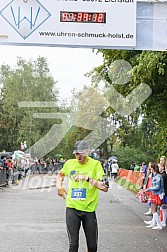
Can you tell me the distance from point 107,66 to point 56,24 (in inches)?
474

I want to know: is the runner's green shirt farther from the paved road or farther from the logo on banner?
the logo on banner

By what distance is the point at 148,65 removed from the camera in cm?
1388

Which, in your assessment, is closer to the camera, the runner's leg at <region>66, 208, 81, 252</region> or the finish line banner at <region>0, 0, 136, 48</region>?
the runner's leg at <region>66, 208, 81, 252</region>

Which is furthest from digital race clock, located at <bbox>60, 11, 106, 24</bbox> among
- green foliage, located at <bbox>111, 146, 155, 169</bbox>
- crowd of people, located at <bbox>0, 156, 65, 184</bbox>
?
green foliage, located at <bbox>111, 146, 155, 169</bbox>

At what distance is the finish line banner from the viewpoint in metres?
10.0

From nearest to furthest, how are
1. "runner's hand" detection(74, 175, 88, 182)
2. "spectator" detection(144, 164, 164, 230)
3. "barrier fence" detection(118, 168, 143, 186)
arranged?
"runner's hand" detection(74, 175, 88, 182)
"spectator" detection(144, 164, 164, 230)
"barrier fence" detection(118, 168, 143, 186)

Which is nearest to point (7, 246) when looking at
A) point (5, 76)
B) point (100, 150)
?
point (100, 150)

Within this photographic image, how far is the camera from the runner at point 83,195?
7.18m

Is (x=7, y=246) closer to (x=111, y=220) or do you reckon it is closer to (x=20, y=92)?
(x=111, y=220)

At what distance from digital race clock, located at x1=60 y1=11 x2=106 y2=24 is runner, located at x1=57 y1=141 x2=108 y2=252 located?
3423 millimetres

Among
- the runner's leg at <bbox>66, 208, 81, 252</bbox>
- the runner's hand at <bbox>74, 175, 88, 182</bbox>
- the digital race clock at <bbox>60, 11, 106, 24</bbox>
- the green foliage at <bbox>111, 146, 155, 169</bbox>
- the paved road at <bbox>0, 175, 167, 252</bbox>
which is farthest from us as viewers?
the green foliage at <bbox>111, 146, 155, 169</bbox>

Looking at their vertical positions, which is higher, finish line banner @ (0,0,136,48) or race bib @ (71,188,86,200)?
finish line banner @ (0,0,136,48)

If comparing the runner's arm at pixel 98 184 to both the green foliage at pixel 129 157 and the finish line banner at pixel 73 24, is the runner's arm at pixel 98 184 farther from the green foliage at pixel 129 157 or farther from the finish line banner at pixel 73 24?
the green foliage at pixel 129 157

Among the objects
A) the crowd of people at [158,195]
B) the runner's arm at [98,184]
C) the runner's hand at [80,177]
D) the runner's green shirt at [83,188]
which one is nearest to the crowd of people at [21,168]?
the crowd of people at [158,195]
